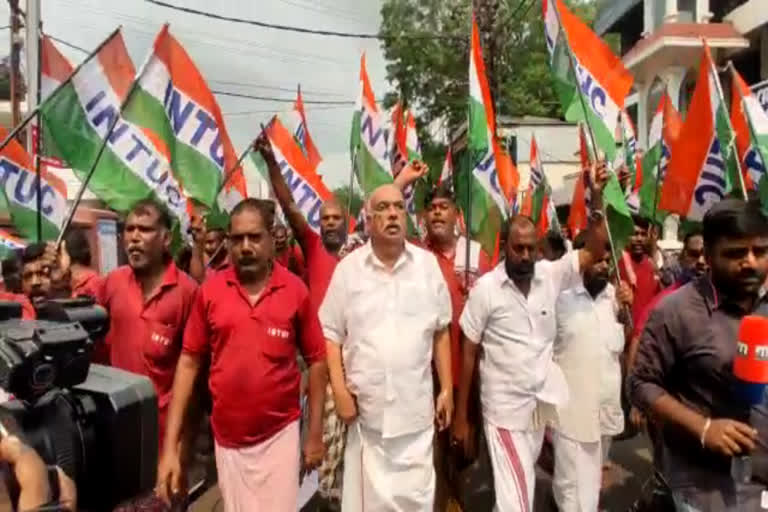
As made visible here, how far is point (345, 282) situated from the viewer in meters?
3.90

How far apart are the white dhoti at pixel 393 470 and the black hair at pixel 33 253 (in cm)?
180

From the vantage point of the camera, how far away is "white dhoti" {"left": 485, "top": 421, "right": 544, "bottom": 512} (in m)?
4.18

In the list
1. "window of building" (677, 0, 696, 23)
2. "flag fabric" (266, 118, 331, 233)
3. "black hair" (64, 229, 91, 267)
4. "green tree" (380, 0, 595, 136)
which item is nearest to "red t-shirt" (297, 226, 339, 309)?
"black hair" (64, 229, 91, 267)

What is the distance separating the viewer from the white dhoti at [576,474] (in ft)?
14.7

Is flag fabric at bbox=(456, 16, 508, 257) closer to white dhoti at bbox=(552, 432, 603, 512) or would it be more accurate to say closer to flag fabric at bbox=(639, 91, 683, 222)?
white dhoti at bbox=(552, 432, 603, 512)

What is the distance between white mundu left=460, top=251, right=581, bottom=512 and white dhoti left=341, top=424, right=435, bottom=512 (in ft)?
1.61

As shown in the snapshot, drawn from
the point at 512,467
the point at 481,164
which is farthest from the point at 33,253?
the point at 481,164

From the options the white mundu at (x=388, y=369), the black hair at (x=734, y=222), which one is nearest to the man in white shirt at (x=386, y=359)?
the white mundu at (x=388, y=369)

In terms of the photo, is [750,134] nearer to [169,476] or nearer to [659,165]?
[659,165]

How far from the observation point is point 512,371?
4.23 m

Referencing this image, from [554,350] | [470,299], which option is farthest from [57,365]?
[554,350]

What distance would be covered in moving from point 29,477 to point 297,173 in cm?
623

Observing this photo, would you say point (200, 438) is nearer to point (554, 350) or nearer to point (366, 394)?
point (366, 394)

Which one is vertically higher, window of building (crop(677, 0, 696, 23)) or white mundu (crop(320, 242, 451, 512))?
window of building (crop(677, 0, 696, 23))
